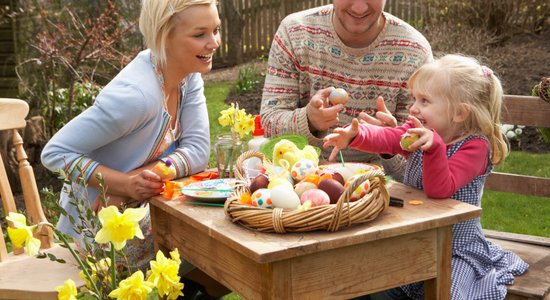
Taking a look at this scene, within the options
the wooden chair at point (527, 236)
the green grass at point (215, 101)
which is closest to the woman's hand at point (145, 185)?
the wooden chair at point (527, 236)

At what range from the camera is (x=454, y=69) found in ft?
8.68

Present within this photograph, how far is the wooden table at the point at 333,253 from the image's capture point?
6.77 feet

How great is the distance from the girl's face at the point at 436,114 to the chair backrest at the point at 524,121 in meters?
0.92

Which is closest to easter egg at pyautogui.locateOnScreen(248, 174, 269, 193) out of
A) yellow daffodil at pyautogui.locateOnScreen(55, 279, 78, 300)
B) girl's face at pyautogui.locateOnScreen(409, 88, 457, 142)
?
girl's face at pyautogui.locateOnScreen(409, 88, 457, 142)

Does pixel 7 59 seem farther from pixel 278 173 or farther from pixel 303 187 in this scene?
pixel 303 187

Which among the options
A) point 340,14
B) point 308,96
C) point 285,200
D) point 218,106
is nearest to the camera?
point 285,200

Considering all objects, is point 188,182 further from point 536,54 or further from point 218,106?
point 536,54

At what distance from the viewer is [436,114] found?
8.66 feet

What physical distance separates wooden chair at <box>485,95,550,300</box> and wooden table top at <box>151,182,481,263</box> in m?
0.52

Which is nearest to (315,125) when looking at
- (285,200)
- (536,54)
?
(285,200)

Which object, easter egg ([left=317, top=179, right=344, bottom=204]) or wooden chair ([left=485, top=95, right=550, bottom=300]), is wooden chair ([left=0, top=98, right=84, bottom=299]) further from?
wooden chair ([left=485, top=95, right=550, bottom=300])

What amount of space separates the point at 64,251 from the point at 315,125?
114 centimetres

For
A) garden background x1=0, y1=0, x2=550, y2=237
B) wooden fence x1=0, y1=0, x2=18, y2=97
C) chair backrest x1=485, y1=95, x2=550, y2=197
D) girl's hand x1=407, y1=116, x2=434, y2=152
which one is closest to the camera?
girl's hand x1=407, y1=116, x2=434, y2=152

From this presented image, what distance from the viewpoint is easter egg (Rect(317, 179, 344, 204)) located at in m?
2.22
